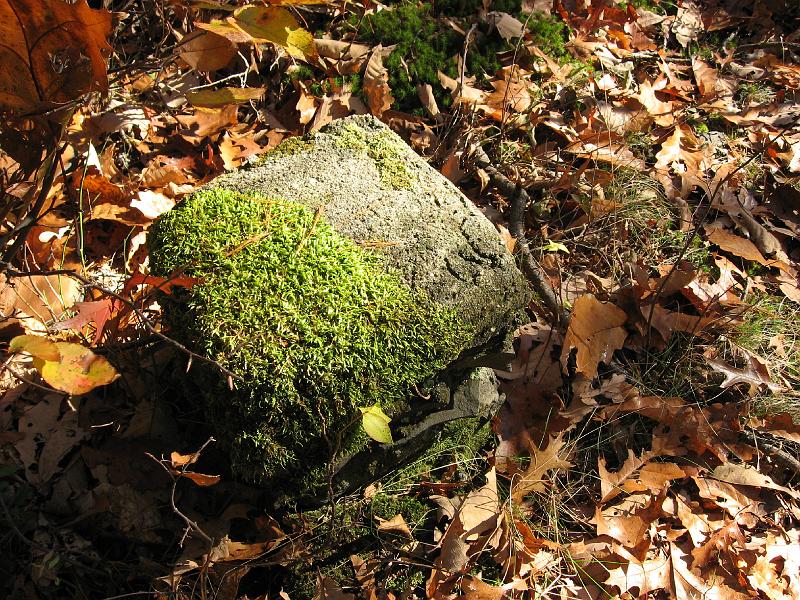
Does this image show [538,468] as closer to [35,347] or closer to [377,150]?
[377,150]

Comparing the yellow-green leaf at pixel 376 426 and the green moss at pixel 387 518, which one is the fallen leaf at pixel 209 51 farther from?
the green moss at pixel 387 518

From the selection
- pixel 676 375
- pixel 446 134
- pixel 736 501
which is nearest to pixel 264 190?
pixel 446 134

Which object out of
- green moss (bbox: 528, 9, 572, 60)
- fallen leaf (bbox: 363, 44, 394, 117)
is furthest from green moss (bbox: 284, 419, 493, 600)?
green moss (bbox: 528, 9, 572, 60)

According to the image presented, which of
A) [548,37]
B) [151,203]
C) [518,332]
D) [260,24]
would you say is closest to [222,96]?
[260,24]

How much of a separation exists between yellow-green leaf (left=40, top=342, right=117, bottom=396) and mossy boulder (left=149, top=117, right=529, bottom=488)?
1.57ft

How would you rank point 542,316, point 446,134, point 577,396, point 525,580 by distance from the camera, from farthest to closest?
point 446,134
point 542,316
point 577,396
point 525,580

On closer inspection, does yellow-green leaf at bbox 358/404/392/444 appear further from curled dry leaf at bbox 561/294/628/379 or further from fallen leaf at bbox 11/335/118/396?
curled dry leaf at bbox 561/294/628/379

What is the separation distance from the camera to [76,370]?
1.33 m

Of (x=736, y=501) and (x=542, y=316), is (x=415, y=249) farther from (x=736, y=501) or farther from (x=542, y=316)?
(x=736, y=501)

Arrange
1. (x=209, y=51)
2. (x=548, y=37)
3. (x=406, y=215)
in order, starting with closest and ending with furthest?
(x=209, y=51) → (x=406, y=215) → (x=548, y=37)

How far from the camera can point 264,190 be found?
7.16 feet

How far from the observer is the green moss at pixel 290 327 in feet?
5.97

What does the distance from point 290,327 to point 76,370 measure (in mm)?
648

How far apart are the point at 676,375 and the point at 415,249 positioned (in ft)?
5.69
